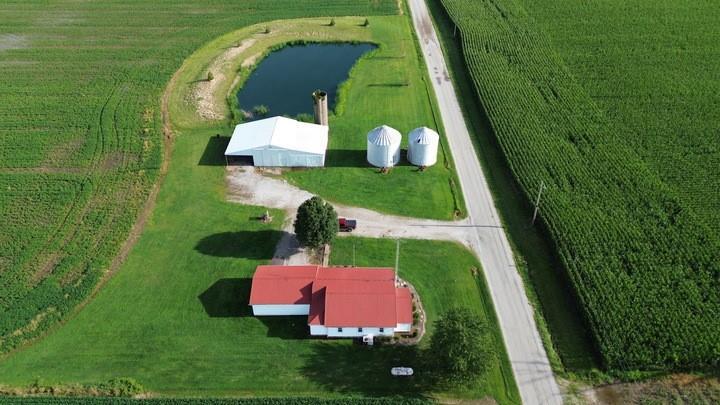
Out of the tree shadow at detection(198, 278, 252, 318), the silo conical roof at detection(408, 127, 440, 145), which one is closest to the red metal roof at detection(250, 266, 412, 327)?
the tree shadow at detection(198, 278, 252, 318)

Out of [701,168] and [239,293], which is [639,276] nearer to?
[701,168]

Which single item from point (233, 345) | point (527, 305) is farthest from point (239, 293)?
point (527, 305)

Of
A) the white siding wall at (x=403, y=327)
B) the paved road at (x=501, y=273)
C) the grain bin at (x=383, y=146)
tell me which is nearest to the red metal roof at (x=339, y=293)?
the white siding wall at (x=403, y=327)

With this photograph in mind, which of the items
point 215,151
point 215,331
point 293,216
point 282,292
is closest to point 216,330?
point 215,331

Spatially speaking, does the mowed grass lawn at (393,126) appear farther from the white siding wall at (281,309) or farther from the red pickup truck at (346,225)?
the white siding wall at (281,309)

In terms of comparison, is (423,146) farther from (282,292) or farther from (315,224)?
(282,292)

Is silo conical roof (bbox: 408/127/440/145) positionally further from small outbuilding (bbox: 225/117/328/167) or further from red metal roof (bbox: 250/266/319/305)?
red metal roof (bbox: 250/266/319/305)
